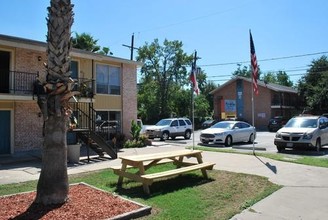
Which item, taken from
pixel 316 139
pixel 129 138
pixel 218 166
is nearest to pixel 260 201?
pixel 218 166

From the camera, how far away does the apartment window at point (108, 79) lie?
2168 centimetres

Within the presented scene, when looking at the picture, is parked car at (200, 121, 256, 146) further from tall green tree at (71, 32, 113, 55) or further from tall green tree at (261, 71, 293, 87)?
tall green tree at (261, 71, 293, 87)

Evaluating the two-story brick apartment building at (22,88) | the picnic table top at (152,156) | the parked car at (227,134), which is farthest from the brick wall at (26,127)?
the parked car at (227,134)

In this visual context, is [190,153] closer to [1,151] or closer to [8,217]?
[8,217]

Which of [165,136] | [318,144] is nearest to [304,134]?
[318,144]

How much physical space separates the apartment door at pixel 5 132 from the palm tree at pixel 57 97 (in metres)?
11.0

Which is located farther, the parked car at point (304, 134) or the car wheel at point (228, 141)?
the car wheel at point (228, 141)

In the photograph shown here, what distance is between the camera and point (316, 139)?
16.9 meters

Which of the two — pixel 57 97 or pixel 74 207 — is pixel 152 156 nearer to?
pixel 74 207

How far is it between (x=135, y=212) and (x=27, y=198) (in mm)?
2475

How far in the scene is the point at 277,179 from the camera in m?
9.36

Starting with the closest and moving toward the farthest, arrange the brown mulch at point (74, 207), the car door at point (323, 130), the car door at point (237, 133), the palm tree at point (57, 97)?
the brown mulch at point (74, 207) → the palm tree at point (57, 97) → the car door at point (323, 130) → the car door at point (237, 133)

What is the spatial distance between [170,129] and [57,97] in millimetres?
20963

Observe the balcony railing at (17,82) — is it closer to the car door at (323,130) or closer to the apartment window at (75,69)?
the apartment window at (75,69)
